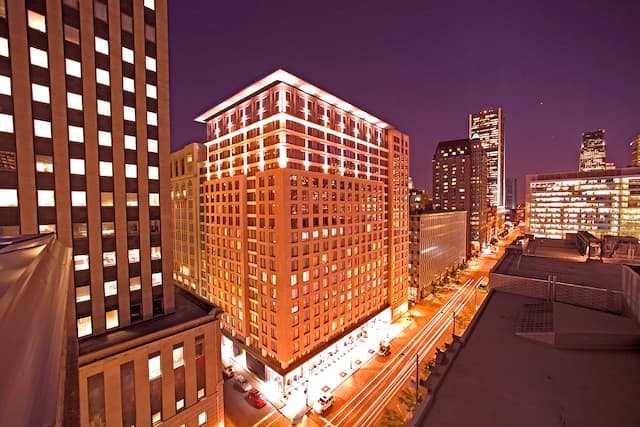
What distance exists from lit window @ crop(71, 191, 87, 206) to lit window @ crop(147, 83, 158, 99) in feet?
50.4

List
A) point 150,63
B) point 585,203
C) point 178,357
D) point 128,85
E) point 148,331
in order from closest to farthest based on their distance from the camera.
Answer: point 148,331, point 178,357, point 128,85, point 150,63, point 585,203

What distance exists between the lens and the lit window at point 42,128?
2942cm

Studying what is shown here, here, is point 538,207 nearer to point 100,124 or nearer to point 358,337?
point 358,337

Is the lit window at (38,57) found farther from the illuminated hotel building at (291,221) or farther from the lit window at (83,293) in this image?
the illuminated hotel building at (291,221)

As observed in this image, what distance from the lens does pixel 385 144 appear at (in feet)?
237

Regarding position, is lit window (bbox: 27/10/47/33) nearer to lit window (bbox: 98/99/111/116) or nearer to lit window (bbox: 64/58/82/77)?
lit window (bbox: 64/58/82/77)

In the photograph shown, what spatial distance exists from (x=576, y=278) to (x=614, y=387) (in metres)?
23.4

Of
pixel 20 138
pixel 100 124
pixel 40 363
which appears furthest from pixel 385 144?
pixel 40 363

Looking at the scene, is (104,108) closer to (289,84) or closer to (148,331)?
(148,331)

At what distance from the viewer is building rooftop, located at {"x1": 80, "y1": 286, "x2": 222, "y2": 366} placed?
2794 cm

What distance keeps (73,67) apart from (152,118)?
8921 millimetres

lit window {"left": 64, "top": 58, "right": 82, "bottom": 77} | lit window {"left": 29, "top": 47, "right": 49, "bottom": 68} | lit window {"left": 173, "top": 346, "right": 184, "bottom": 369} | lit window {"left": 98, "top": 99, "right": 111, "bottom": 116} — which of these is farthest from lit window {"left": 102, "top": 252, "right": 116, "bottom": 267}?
lit window {"left": 29, "top": 47, "right": 49, "bottom": 68}

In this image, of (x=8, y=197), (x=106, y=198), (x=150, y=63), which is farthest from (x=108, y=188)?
(x=150, y=63)

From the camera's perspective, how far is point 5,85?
27.8 m
